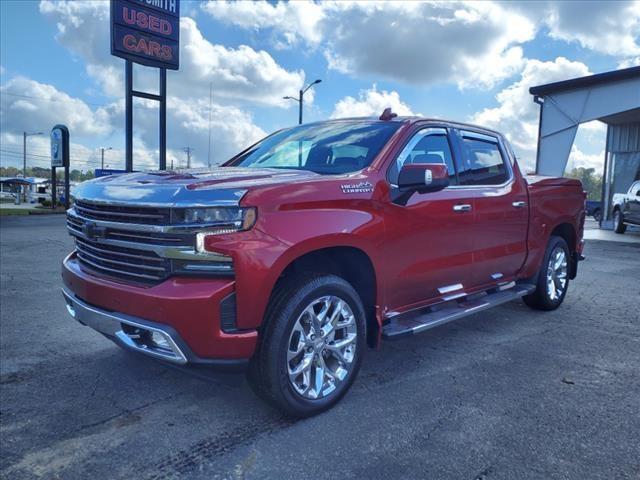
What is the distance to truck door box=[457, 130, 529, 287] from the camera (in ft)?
14.7

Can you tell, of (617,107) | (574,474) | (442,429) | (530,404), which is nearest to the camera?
(574,474)

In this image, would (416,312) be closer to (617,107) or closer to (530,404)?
(530,404)

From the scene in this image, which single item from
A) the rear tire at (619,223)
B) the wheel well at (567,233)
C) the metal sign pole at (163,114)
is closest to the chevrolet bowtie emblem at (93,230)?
the wheel well at (567,233)

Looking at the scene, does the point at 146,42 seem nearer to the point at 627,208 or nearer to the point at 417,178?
the point at 417,178

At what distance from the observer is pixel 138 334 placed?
2840 millimetres

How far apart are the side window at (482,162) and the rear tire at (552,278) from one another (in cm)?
132

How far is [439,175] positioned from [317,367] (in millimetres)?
1534

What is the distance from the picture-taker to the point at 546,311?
5992 mm

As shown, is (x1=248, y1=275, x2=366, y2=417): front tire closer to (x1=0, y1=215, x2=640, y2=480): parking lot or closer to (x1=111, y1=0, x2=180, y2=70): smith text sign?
(x1=0, y1=215, x2=640, y2=480): parking lot

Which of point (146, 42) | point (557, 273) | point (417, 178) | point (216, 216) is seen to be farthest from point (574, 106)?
point (216, 216)

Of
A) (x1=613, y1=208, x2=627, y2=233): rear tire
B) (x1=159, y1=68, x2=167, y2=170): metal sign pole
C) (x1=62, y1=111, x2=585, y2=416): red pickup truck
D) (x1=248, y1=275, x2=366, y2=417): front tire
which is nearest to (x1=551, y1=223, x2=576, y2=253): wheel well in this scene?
(x1=62, y1=111, x2=585, y2=416): red pickup truck

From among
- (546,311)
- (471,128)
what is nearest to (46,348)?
(471,128)

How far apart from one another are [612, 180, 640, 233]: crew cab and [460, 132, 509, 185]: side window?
13.2 m

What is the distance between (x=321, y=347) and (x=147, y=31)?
16739 millimetres
